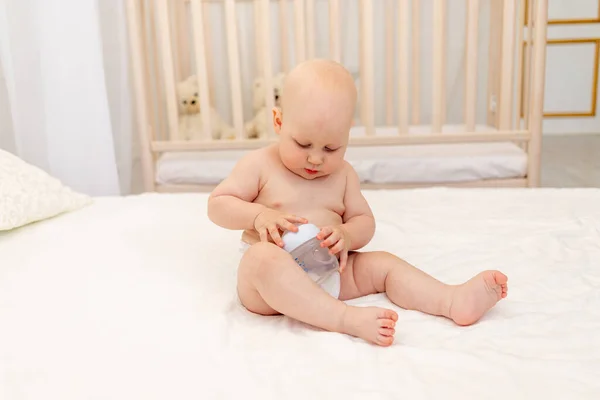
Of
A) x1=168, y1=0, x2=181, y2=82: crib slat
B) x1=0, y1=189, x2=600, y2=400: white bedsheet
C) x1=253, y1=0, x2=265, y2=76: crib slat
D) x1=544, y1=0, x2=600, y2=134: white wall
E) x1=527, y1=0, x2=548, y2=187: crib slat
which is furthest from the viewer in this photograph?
x1=544, y1=0, x2=600, y2=134: white wall

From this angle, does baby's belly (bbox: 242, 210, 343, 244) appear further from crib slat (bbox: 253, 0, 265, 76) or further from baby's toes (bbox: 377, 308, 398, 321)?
crib slat (bbox: 253, 0, 265, 76)

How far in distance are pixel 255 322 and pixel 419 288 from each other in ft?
0.78

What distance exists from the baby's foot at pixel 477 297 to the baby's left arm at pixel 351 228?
0.17m

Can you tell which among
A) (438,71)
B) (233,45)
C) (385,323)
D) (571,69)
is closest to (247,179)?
(385,323)

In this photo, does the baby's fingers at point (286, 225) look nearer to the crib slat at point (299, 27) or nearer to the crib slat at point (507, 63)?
the crib slat at point (299, 27)

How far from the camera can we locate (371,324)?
77 cm

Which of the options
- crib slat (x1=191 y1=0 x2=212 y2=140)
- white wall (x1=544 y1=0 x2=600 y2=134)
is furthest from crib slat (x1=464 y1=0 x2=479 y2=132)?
white wall (x1=544 y1=0 x2=600 y2=134)

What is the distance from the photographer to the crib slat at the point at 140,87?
6.64ft

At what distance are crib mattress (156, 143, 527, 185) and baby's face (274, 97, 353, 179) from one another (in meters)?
1.16

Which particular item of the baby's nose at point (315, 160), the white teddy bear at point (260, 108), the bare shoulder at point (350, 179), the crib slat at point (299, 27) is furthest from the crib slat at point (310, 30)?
the baby's nose at point (315, 160)

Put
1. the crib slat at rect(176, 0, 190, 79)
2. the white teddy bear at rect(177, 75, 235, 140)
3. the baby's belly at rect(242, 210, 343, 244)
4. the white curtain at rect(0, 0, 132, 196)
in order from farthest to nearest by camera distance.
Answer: the crib slat at rect(176, 0, 190, 79) → the white teddy bear at rect(177, 75, 235, 140) → the white curtain at rect(0, 0, 132, 196) → the baby's belly at rect(242, 210, 343, 244)

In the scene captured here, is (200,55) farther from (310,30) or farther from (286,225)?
(286,225)

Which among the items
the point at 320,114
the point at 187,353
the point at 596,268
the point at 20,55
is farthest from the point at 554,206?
the point at 20,55

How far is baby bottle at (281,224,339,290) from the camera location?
870 mm
